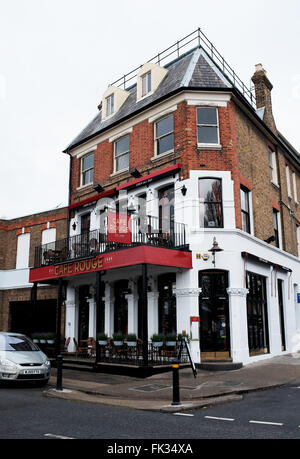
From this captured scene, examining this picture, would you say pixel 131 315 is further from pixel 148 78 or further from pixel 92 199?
pixel 148 78

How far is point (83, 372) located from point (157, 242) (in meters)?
5.23

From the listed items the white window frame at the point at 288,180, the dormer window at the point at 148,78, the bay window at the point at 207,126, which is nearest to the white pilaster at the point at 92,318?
Answer: the bay window at the point at 207,126

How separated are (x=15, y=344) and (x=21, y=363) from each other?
4.18 feet

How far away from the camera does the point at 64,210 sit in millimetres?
21688

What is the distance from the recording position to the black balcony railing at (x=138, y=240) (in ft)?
50.3

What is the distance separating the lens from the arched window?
52.0ft

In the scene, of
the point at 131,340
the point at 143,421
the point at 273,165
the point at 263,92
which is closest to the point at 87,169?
the point at 273,165

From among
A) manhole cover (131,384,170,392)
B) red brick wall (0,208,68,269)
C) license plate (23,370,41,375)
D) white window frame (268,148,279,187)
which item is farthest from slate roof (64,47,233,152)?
license plate (23,370,41,375)

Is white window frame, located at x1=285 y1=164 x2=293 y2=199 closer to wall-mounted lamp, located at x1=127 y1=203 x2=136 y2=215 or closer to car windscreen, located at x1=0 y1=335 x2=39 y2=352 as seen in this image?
wall-mounted lamp, located at x1=127 y1=203 x2=136 y2=215

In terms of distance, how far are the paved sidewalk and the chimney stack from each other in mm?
12352

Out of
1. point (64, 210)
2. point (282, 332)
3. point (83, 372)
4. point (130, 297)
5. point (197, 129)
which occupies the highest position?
point (197, 129)

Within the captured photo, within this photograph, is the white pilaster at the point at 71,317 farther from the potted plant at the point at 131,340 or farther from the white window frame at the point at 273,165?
the white window frame at the point at 273,165
